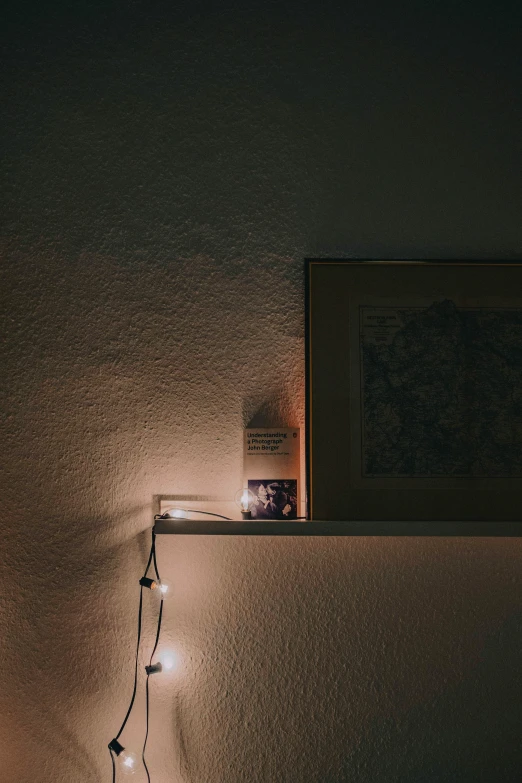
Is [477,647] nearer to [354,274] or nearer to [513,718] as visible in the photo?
[513,718]

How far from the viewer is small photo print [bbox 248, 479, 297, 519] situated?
116cm

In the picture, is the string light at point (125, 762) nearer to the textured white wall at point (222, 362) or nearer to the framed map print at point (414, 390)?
the textured white wall at point (222, 362)

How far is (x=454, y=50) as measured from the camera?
132cm

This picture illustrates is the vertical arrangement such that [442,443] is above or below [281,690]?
above

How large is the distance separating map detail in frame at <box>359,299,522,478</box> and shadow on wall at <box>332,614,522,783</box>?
22.2 inches

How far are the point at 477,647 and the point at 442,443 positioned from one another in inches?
21.0

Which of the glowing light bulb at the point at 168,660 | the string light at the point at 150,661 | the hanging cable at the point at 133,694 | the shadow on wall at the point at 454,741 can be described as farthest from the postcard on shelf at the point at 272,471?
the shadow on wall at the point at 454,741

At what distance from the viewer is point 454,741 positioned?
3.92 ft

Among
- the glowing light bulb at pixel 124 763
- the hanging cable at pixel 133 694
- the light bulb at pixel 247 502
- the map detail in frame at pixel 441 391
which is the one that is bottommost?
the glowing light bulb at pixel 124 763

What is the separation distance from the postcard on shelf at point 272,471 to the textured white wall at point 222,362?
0.07 meters

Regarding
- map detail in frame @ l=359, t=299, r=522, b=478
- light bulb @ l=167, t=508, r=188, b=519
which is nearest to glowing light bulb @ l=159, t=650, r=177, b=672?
light bulb @ l=167, t=508, r=188, b=519

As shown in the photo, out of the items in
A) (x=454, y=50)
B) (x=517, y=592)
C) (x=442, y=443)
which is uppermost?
(x=454, y=50)

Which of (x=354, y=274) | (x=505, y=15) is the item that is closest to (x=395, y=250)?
(x=354, y=274)

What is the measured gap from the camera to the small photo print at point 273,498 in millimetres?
1164
